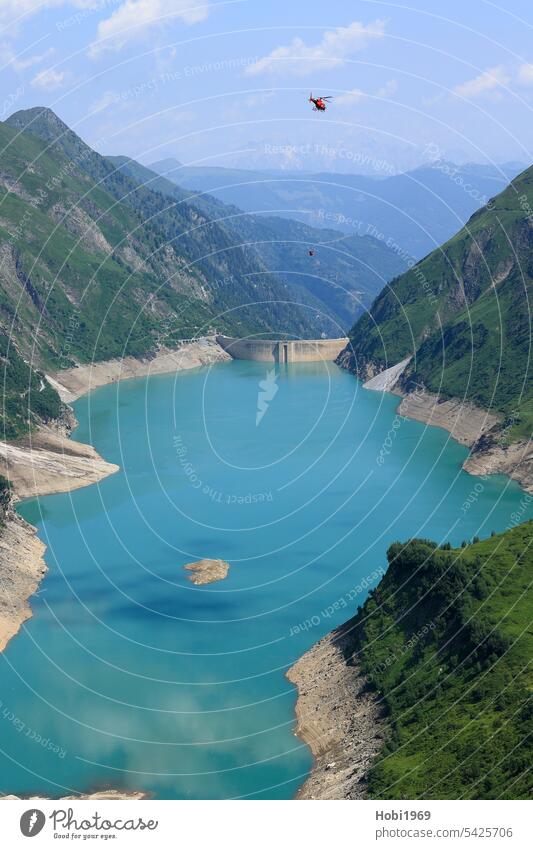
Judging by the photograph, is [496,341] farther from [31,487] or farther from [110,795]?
[110,795]

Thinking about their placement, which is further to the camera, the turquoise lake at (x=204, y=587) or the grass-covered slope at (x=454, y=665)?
the turquoise lake at (x=204, y=587)

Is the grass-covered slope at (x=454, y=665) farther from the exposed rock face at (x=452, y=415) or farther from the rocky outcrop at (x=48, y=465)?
the exposed rock face at (x=452, y=415)

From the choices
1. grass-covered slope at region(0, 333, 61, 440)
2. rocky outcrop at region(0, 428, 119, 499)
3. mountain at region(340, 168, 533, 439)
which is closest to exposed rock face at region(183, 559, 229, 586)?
rocky outcrop at region(0, 428, 119, 499)

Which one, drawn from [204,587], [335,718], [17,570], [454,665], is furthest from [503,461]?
[454,665]

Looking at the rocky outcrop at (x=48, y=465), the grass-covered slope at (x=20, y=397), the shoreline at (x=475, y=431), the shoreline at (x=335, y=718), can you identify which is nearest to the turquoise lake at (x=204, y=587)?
the shoreline at (x=335, y=718)

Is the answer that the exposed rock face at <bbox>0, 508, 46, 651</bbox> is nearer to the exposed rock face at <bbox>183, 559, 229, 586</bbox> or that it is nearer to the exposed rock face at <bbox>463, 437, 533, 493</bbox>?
the exposed rock face at <bbox>183, 559, 229, 586</bbox>

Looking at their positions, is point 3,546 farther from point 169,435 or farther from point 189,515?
point 169,435
